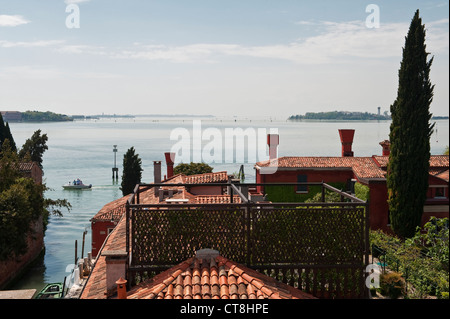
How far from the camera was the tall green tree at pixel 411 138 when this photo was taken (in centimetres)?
2200

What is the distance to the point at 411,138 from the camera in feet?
73.4

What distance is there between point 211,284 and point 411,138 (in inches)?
726

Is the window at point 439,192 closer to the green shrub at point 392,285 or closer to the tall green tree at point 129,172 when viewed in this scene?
the green shrub at point 392,285

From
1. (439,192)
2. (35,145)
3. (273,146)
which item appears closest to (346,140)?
(273,146)

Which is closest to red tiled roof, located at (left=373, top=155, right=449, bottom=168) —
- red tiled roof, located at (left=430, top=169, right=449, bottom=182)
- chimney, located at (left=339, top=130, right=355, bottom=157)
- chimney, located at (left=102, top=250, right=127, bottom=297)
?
red tiled roof, located at (left=430, top=169, right=449, bottom=182)

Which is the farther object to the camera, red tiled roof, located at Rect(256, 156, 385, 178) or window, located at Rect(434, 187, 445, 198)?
red tiled roof, located at Rect(256, 156, 385, 178)

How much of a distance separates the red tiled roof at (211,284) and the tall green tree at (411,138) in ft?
53.5

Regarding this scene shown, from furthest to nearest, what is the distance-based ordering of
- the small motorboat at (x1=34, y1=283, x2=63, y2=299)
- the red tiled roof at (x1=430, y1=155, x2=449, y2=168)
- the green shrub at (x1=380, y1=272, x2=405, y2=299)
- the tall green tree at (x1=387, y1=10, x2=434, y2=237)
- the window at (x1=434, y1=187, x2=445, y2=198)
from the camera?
the red tiled roof at (x1=430, y1=155, x2=449, y2=168) < the window at (x1=434, y1=187, x2=445, y2=198) < the tall green tree at (x1=387, y1=10, x2=434, y2=237) < the small motorboat at (x1=34, y1=283, x2=63, y2=299) < the green shrub at (x1=380, y1=272, x2=405, y2=299)

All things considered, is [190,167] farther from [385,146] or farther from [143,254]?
[143,254]

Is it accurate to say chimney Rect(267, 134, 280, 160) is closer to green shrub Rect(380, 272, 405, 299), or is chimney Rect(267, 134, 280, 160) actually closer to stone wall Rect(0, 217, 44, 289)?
green shrub Rect(380, 272, 405, 299)

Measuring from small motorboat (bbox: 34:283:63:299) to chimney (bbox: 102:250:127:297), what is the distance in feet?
44.8

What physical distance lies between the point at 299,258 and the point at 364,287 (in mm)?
1188

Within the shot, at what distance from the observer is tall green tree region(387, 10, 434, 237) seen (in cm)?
2200
